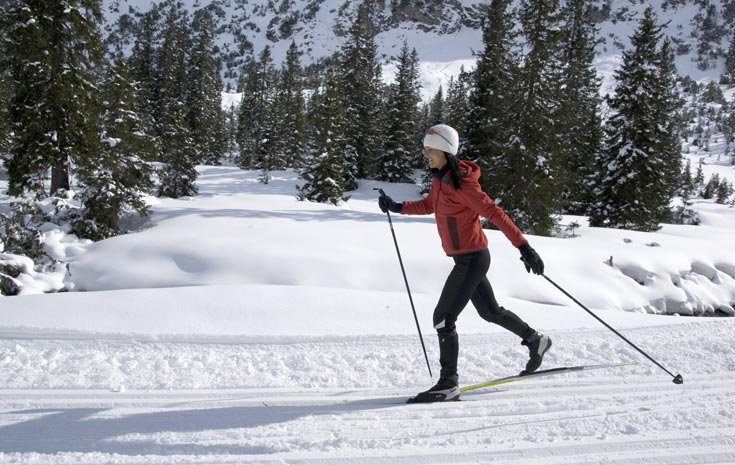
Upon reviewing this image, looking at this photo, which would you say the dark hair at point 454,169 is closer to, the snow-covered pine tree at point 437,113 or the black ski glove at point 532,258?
the black ski glove at point 532,258

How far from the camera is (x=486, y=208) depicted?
3818mm

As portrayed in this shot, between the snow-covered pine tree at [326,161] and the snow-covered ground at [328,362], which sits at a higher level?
the snow-covered pine tree at [326,161]

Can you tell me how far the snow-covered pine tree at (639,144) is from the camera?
870 inches

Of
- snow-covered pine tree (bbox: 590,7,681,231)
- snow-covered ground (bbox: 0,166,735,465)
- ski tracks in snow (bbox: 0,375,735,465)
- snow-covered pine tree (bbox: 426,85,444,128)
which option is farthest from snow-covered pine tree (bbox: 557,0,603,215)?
ski tracks in snow (bbox: 0,375,735,465)

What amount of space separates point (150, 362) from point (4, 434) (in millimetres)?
1609

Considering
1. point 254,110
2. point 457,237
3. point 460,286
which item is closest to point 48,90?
point 457,237

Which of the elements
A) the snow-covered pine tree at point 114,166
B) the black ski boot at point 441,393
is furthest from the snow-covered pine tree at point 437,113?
the black ski boot at point 441,393

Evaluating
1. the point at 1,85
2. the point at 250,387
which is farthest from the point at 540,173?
the point at 1,85

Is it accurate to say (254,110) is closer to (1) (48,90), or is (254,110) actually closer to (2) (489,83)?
(2) (489,83)

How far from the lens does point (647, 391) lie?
13.8ft

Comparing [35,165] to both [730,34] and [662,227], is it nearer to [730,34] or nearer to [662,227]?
[662,227]

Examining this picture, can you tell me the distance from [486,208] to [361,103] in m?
37.0

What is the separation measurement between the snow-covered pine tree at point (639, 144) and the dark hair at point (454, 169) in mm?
20978

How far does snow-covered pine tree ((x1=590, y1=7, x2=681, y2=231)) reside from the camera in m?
22.1
